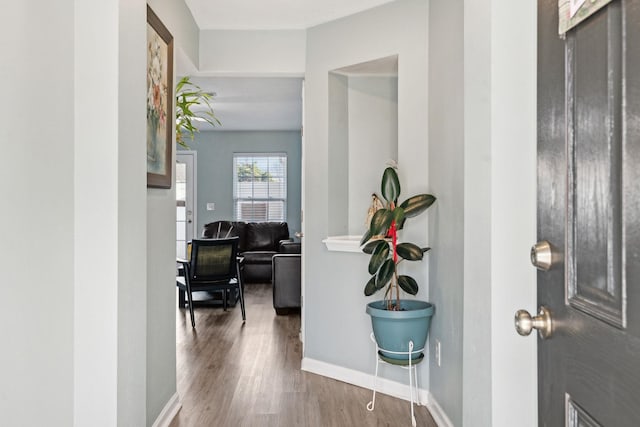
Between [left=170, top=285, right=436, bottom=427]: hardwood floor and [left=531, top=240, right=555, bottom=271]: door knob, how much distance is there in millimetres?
2104

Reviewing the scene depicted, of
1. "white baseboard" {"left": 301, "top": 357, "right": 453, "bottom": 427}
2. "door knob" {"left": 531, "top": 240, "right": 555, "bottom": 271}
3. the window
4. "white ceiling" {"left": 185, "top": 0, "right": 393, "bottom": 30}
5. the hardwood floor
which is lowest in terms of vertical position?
the hardwood floor

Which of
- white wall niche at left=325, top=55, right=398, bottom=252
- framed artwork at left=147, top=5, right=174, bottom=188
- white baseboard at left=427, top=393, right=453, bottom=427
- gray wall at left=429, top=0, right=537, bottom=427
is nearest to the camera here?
gray wall at left=429, top=0, right=537, bottom=427

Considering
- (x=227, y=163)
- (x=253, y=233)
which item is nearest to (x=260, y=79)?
(x=253, y=233)

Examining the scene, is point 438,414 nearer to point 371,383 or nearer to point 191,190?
point 371,383

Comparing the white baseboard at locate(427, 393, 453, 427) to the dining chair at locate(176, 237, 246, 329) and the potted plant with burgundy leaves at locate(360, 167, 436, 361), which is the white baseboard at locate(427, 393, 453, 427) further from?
the dining chair at locate(176, 237, 246, 329)

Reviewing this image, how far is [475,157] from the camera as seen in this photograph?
1400mm

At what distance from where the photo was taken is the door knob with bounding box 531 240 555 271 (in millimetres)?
962

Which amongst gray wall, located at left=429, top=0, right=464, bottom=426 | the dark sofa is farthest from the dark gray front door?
the dark sofa

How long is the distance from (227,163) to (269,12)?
5694 mm

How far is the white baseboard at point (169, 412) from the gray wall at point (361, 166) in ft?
3.58

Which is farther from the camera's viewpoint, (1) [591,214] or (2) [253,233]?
(2) [253,233]

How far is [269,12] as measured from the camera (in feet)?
11.8

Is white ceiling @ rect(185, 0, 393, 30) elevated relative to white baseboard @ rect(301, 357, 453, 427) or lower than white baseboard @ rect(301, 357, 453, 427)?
elevated

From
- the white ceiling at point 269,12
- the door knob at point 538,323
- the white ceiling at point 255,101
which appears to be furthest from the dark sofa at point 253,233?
the door knob at point 538,323
